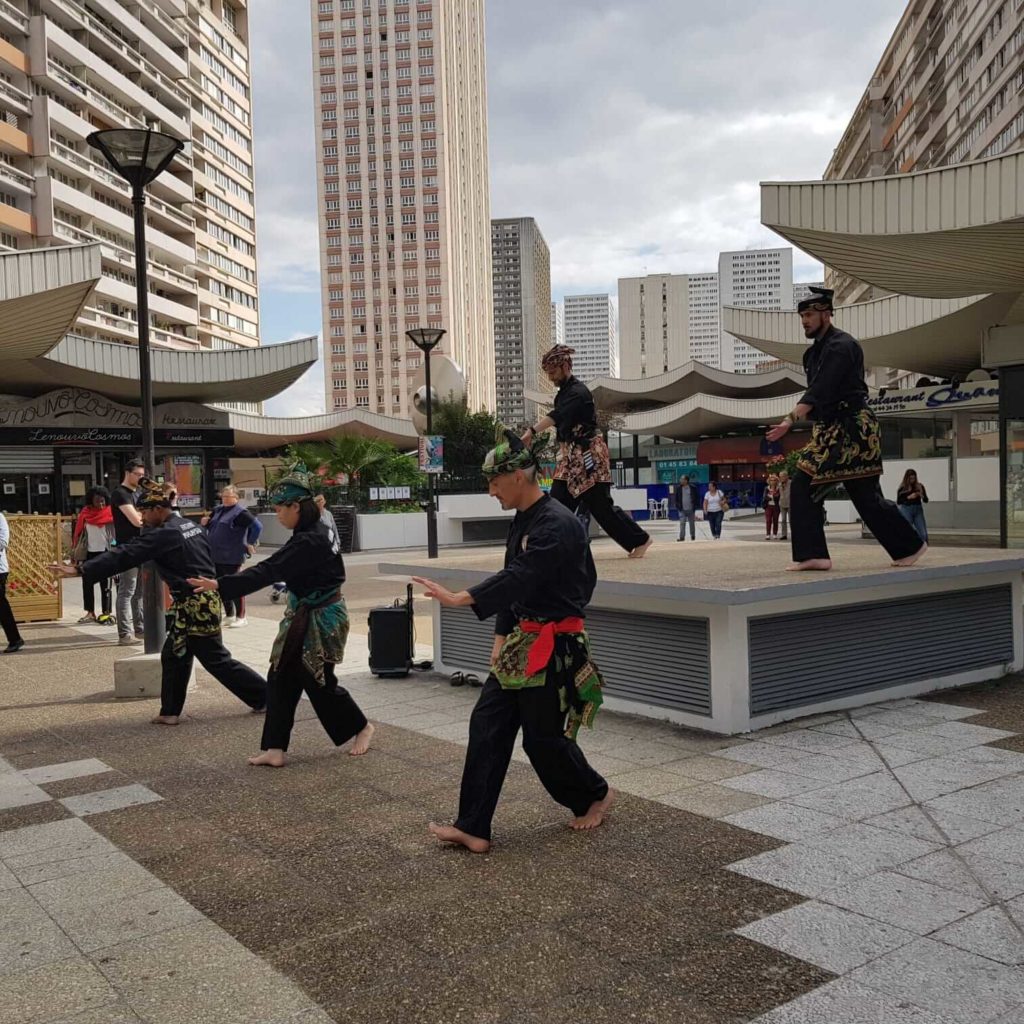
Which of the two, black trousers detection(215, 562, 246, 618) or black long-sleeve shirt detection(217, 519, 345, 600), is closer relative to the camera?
black long-sleeve shirt detection(217, 519, 345, 600)

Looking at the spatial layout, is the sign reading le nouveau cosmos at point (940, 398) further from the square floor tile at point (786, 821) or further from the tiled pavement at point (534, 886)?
the square floor tile at point (786, 821)

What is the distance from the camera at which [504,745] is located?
13.7ft

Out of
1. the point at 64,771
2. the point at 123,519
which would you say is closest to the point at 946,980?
the point at 64,771

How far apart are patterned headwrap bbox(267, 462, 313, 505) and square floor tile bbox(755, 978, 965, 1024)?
12.7 ft

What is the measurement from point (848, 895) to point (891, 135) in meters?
78.5

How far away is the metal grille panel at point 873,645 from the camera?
6.42 m

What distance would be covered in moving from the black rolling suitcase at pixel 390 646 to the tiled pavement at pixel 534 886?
102 inches

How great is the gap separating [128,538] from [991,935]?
32.6ft

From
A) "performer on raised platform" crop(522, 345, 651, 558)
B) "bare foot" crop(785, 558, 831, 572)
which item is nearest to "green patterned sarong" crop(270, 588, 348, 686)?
"performer on raised platform" crop(522, 345, 651, 558)

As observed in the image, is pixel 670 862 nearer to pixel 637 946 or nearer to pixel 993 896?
pixel 637 946

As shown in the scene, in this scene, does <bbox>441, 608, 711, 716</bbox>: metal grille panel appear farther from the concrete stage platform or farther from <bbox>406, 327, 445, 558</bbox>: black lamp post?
<bbox>406, 327, 445, 558</bbox>: black lamp post

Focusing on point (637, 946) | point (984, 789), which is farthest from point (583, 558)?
point (984, 789)

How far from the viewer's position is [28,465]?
103 feet

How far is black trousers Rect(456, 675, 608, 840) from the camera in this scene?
4.12m
